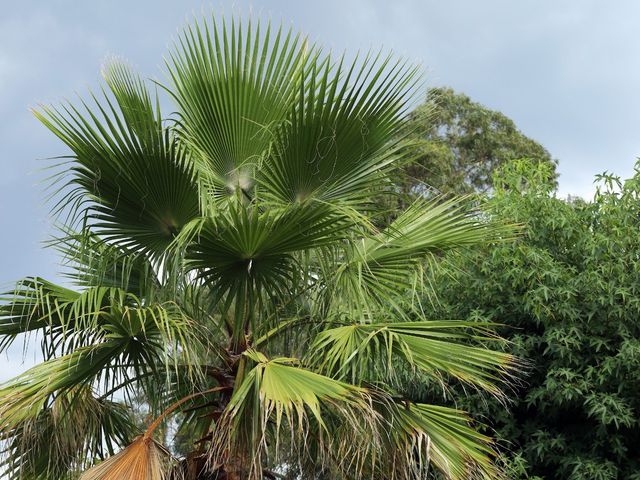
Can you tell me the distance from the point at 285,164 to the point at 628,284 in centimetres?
361

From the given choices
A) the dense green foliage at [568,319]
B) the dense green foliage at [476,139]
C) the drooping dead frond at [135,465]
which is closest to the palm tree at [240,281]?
the drooping dead frond at [135,465]

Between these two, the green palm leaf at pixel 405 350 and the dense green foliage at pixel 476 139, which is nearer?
the green palm leaf at pixel 405 350

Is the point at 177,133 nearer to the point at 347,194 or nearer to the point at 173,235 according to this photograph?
the point at 173,235

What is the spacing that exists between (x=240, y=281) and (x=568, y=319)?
358 cm

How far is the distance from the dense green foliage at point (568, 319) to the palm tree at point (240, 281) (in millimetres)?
1806

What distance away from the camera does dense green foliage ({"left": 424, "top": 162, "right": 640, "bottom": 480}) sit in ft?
21.4

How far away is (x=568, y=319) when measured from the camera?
683cm

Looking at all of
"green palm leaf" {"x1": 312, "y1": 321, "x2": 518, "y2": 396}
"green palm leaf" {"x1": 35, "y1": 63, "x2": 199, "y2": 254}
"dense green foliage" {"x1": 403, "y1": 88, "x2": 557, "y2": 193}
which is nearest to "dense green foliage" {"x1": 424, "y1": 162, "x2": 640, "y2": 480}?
"green palm leaf" {"x1": 312, "y1": 321, "x2": 518, "y2": 396}

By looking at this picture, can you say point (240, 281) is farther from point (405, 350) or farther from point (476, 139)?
point (476, 139)

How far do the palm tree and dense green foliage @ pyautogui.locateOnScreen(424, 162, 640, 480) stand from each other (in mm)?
1806

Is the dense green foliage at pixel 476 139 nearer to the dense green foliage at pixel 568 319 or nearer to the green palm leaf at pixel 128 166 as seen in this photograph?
the dense green foliage at pixel 568 319

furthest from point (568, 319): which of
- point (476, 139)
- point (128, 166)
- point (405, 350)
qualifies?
point (476, 139)

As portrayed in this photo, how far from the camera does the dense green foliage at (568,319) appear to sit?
21.4ft

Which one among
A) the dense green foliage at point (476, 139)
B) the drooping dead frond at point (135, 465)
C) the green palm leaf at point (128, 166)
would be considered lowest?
the drooping dead frond at point (135, 465)
